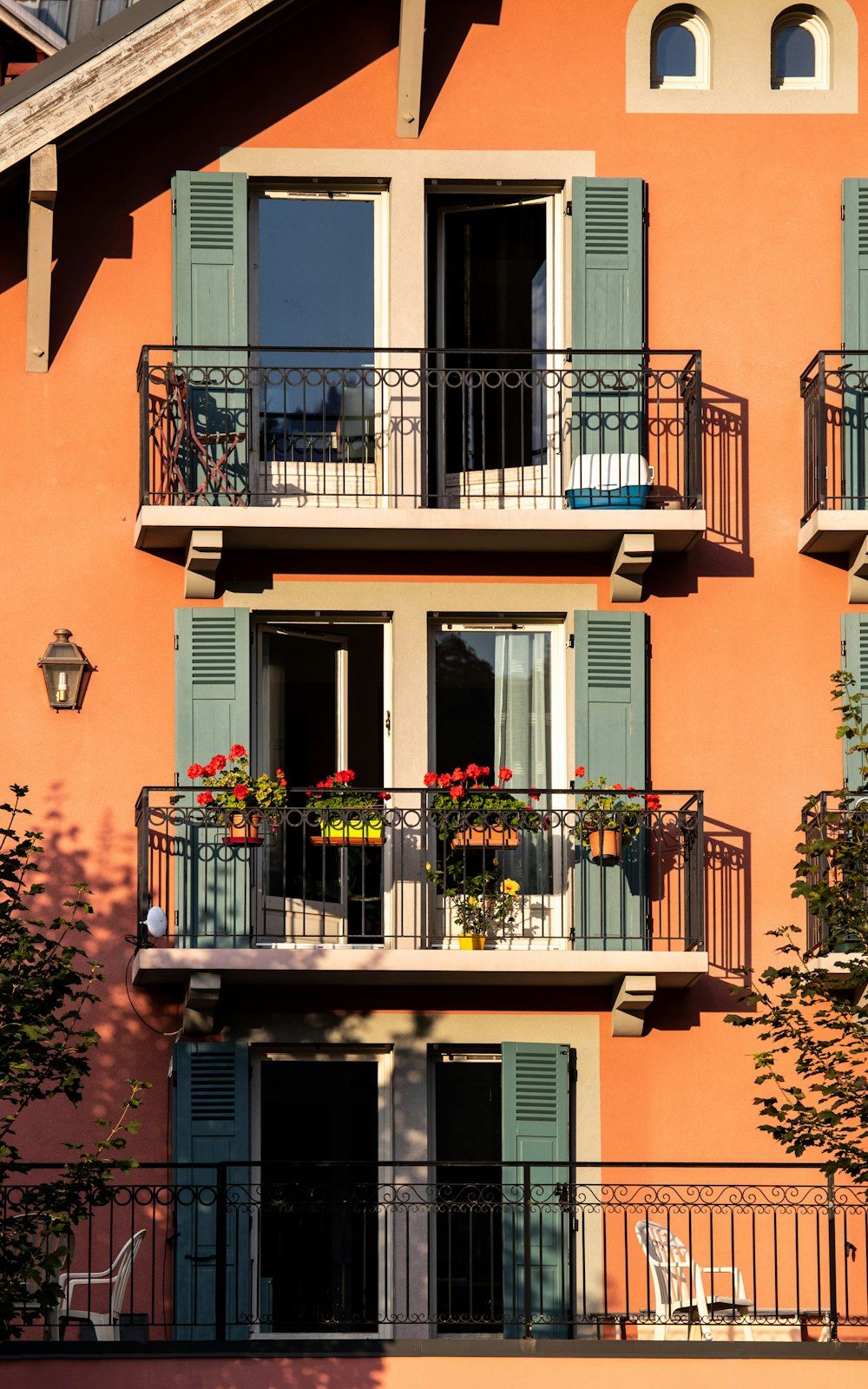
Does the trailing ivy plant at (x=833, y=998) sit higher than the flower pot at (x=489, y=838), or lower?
lower

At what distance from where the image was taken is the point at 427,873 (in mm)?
16062

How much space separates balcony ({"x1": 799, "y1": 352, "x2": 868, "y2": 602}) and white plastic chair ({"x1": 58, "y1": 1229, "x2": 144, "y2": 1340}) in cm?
613

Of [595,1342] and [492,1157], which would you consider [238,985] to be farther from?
[595,1342]

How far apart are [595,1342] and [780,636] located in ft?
15.7

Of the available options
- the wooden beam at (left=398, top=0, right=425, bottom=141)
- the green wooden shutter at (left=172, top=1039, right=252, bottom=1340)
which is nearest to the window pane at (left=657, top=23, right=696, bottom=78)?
the wooden beam at (left=398, top=0, right=425, bottom=141)

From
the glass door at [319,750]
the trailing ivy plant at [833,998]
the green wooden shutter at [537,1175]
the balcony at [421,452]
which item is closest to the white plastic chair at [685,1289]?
the green wooden shutter at [537,1175]

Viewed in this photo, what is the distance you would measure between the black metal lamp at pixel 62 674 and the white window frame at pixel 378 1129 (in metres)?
2.54

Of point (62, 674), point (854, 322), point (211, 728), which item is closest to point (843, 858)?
point (211, 728)

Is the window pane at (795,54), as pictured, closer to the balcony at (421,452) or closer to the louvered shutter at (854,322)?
the louvered shutter at (854,322)

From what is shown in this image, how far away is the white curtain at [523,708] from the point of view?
16.6m

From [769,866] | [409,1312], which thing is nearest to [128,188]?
[769,866]

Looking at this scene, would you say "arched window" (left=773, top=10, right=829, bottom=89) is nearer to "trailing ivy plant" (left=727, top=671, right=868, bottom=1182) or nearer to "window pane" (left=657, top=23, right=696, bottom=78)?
"window pane" (left=657, top=23, right=696, bottom=78)

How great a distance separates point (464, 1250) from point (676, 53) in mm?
8076

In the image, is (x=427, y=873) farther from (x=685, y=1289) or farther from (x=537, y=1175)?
(x=685, y=1289)
